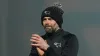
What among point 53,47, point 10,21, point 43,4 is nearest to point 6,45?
point 10,21

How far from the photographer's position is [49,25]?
4.26 ft

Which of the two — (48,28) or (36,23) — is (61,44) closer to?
(48,28)

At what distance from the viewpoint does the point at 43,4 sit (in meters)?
2.02

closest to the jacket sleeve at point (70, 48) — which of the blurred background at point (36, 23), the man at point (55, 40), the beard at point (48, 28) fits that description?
the man at point (55, 40)

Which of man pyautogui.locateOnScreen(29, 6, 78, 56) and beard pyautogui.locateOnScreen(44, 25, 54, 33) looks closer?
man pyautogui.locateOnScreen(29, 6, 78, 56)

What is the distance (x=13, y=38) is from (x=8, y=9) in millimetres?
232

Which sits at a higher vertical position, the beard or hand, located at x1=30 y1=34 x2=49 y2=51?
the beard

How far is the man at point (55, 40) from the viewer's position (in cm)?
120

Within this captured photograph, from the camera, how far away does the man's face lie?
130 centimetres

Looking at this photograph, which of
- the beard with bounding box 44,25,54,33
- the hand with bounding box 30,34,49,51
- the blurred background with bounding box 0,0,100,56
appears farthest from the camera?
the blurred background with bounding box 0,0,100,56

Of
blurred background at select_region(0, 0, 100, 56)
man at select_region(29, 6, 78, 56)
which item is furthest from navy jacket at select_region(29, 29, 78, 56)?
blurred background at select_region(0, 0, 100, 56)

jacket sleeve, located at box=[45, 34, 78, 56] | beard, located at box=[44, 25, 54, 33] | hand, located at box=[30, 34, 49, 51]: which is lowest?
jacket sleeve, located at box=[45, 34, 78, 56]

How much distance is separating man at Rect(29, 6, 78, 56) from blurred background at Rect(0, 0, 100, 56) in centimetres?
60

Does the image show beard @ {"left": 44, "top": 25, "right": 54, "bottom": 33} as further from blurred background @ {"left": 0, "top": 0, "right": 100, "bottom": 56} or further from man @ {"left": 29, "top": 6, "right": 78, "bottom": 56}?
blurred background @ {"left": 0, "top": 0, "right": 100, "bottom": 56}
